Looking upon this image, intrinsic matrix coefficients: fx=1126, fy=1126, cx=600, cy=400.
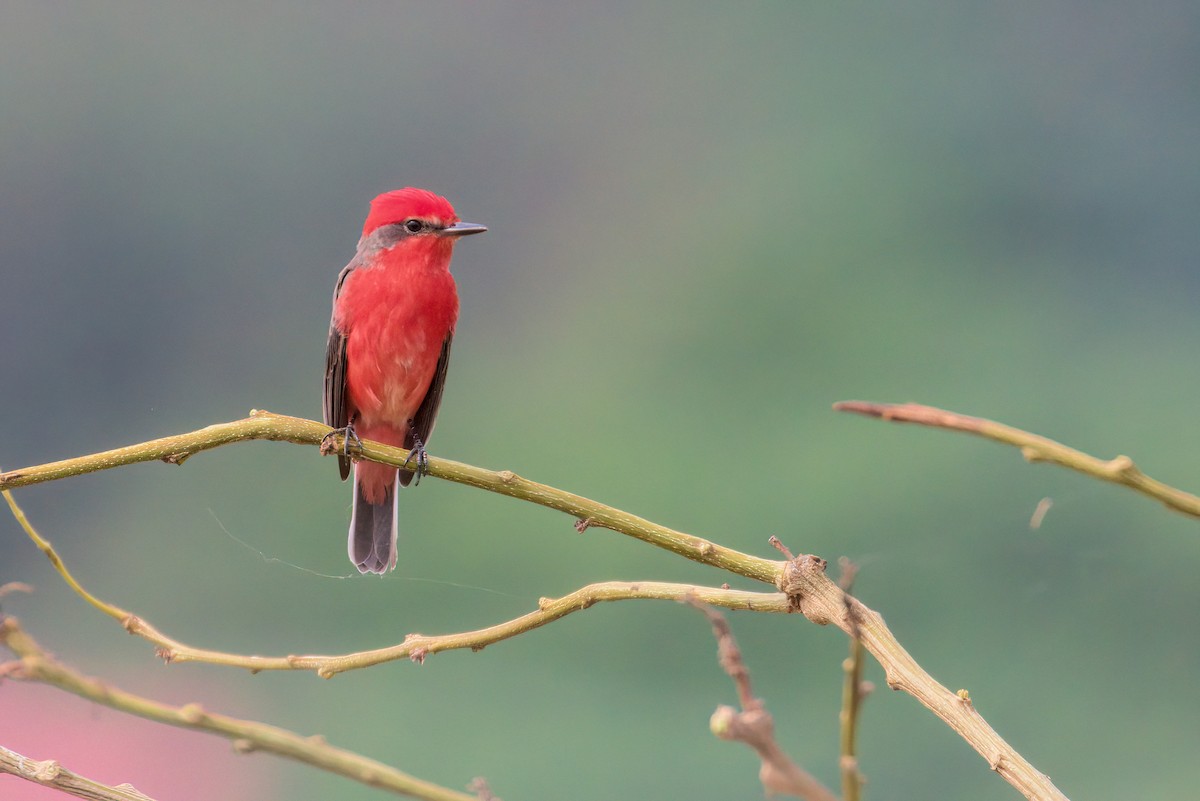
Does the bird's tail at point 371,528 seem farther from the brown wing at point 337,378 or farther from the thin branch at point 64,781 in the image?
the thin branch at point 64,781

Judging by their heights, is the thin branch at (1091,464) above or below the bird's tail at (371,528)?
below

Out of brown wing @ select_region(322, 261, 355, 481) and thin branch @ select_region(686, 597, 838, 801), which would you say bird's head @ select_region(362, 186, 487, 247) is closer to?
brown wing @ select_region(322, 261, 355, 481)

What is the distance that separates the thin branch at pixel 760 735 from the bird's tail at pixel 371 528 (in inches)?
48.4

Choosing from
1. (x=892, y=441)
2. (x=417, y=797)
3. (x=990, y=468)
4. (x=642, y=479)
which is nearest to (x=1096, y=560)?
(x=990, y=468)

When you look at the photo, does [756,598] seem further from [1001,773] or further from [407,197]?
[407,197]

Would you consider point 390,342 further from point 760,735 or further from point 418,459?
point 760,735

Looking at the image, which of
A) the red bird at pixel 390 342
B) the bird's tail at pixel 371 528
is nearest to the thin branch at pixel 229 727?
the red bird at pixel 390 342

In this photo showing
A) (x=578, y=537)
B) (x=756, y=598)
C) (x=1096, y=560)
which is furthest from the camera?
(x=578, y=537)

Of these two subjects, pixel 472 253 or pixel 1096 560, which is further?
pixel 472 253

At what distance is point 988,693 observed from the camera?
1.79m

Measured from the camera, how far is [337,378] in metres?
1.43

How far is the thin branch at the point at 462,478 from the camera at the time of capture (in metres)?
0.71

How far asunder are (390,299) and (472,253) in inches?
36.2

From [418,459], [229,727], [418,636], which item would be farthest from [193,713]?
[418,459]
